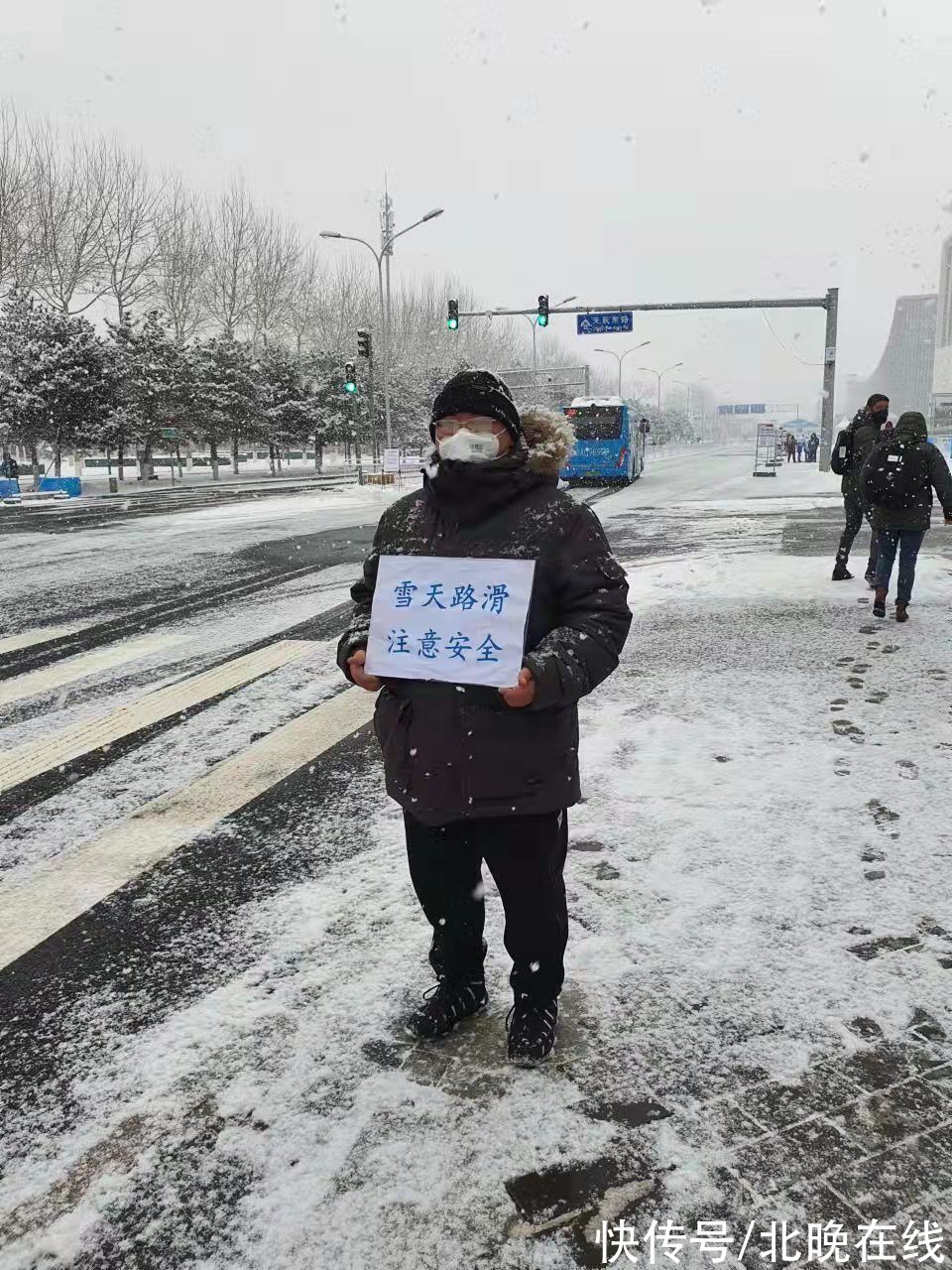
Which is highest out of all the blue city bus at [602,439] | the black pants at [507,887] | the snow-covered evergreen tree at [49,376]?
the snow-covered evergreen tree at [49,376]

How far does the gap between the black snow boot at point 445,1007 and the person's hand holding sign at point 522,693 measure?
37.4 inches

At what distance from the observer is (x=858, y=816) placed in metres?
3.64

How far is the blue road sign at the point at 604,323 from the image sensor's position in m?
34.7

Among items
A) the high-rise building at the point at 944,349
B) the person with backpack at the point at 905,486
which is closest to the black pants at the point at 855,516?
the person with backpack at the point at 905,486

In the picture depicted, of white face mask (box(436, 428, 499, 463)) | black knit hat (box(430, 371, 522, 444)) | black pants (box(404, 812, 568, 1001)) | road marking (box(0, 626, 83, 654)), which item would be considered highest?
black knit hat (box(430, 371, 522, 444))

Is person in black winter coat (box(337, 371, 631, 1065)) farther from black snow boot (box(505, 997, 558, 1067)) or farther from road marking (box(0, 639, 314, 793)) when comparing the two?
road marking (box(0, 639, 314, 793))

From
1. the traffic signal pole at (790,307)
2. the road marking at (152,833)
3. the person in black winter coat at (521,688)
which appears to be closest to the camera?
the person in black winter coat at (521,688)

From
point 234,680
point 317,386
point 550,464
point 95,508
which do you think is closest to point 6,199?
point 317,386

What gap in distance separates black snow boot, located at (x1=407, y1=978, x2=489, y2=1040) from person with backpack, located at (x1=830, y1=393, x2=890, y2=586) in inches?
259

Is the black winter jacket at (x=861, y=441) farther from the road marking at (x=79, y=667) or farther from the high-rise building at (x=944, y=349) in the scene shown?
the high-rise building at (x=944, y=349)

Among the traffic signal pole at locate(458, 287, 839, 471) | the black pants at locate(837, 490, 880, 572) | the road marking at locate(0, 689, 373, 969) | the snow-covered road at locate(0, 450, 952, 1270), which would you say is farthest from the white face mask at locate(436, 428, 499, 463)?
the traffic signal pole at locate(458, 287, 839, 471)

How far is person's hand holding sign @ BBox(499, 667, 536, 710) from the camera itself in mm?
1999

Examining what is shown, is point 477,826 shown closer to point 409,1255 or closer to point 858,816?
point 409,1255

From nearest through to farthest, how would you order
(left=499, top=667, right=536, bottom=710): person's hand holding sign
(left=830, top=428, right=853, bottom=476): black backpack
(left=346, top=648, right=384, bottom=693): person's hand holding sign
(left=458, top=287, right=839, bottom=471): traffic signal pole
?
(left=499, top=667, right=536, bottom=710): person's hand holding sign < (left=346, top=648, right=384, bottom=693): person's hand holding sign < (left=830, top=428, right=853, bottom=476): black backpack < (left=458, top=287, right=839, bottom=471): traffic signal pole
